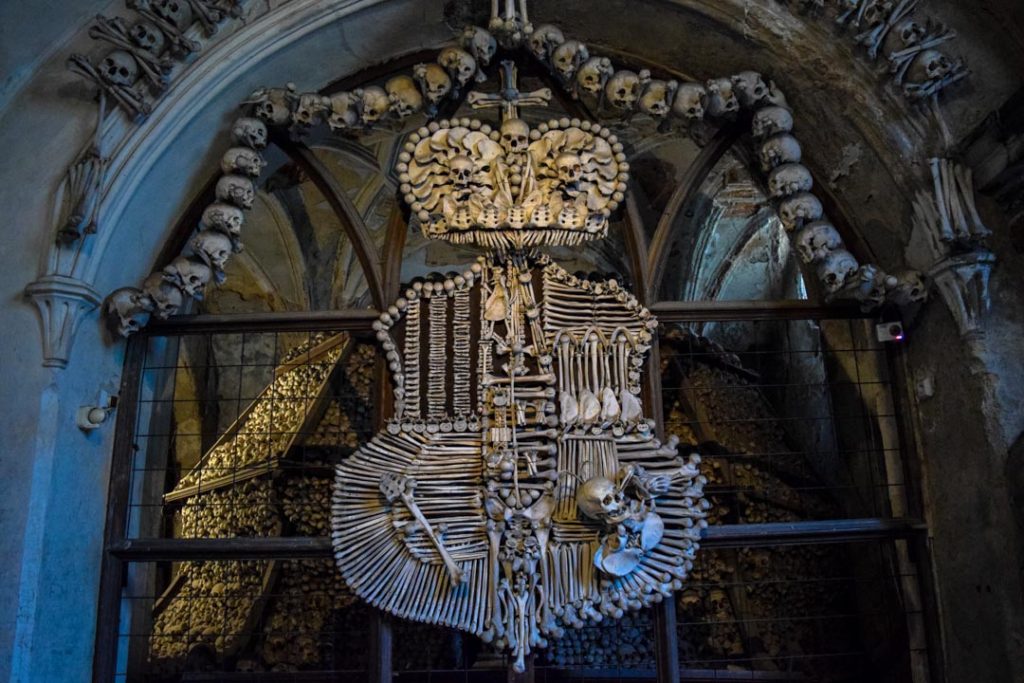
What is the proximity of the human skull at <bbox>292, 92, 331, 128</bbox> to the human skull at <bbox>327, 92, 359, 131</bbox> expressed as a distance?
1.0 inches

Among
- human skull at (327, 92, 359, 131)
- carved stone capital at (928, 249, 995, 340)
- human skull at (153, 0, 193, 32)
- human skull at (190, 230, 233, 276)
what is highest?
human skull at (153, 0, 193, 32)

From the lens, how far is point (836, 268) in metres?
3.50

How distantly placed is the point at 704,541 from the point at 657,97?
5.37 ft

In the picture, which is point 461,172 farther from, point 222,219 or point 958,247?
A: point 958,247

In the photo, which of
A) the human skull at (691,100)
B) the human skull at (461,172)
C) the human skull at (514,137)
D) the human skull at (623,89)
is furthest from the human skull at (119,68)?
the human skull at (691,100)

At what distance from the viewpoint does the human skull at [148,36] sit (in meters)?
3.51

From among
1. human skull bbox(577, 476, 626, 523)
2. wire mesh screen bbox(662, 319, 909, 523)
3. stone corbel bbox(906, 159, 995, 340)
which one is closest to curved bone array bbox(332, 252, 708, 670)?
human skull bbox(577, 476, 626, 523)

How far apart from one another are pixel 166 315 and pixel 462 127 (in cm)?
127

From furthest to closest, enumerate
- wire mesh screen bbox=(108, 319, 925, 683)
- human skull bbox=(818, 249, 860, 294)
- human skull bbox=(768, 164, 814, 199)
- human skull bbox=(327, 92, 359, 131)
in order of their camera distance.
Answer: wire mesh screen bbox=(108, 319, 925, 683) < human skull bbox=(327, 92, 359, 131) < human skull bbox=(768, 164, 814, 199) < human skull bbox=(818, 249, 860, 294)

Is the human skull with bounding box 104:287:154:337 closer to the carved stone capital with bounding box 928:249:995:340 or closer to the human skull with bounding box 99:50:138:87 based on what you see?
the human skull with bounding box 99:50:138:87

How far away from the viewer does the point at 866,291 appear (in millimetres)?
3488

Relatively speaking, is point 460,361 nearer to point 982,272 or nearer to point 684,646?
point 982,272

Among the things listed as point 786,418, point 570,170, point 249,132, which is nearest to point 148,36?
point 249,132

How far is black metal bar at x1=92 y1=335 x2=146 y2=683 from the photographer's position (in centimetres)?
339
